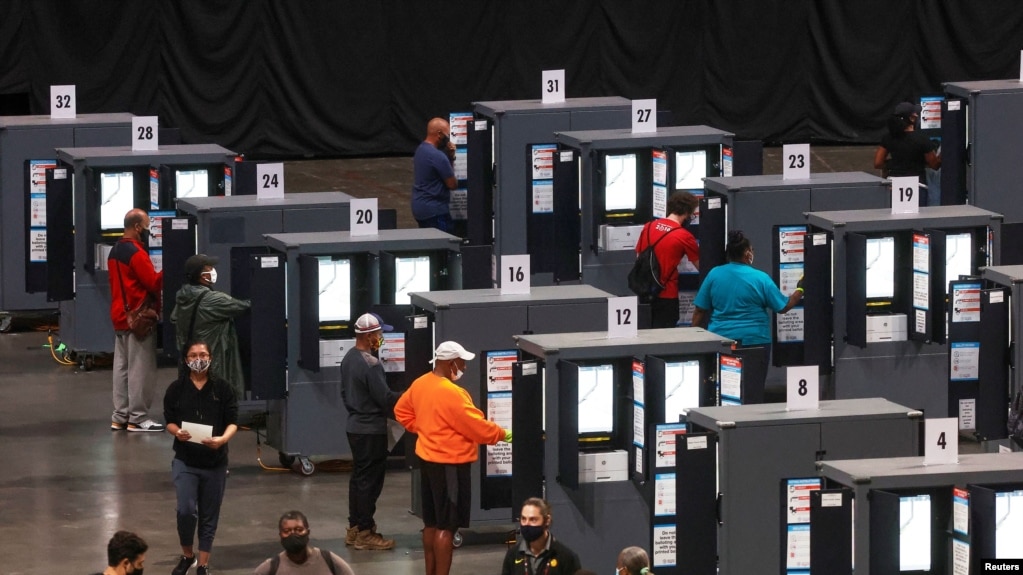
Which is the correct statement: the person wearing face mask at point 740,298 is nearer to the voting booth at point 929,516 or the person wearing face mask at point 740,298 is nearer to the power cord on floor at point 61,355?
the voting booth at point 929,516

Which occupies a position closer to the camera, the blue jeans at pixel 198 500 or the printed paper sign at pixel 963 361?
the blue jeans at pixel 198 500

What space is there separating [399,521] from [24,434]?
4.05 meters

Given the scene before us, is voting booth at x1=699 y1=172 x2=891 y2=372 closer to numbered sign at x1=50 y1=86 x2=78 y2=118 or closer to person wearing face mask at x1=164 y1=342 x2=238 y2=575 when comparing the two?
person wearing face mask at x1=164 y1=342 x2=238 y2=575

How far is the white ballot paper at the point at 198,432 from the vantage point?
12812 millimetres

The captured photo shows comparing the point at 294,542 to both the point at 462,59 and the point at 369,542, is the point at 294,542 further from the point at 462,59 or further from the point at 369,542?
the point at 462,59

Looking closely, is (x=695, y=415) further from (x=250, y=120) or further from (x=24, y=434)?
(x=250, y=120)

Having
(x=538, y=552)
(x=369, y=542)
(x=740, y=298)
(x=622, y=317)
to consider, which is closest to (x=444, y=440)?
Answer: (x=622, y=317)

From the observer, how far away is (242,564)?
531 inches

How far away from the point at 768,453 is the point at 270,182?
6691 mm

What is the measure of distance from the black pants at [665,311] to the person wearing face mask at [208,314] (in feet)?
11.7

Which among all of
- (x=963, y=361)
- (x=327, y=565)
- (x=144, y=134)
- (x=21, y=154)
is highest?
(x=144, y=134)

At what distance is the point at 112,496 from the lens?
1505cm

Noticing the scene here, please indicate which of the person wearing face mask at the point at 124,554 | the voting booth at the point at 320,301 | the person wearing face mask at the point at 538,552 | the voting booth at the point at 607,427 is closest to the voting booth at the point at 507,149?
the voting booth at the point at 320,301

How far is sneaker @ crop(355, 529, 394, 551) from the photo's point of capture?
539 inches
